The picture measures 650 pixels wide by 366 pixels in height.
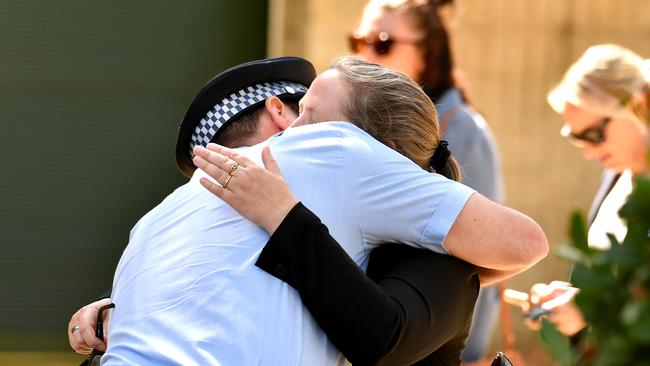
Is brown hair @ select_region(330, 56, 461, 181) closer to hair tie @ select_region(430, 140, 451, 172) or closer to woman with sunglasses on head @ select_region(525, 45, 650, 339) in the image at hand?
hair tie @ select_region(430, 140, 451, 172)

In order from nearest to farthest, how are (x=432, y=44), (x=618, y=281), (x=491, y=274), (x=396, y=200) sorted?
(x=618, y=281), (x=396, y=200), (x=491, y=274), (x=432, y=44)

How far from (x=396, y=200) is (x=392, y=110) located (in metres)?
0.25

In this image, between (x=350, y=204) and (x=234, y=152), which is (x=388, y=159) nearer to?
(x=350, y=204)

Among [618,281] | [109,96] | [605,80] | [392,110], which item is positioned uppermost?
[618,281]

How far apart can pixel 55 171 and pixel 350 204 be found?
4.46 m

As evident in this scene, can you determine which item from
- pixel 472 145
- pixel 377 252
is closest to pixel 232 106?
pixel 377 252

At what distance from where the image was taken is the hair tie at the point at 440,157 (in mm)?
2516

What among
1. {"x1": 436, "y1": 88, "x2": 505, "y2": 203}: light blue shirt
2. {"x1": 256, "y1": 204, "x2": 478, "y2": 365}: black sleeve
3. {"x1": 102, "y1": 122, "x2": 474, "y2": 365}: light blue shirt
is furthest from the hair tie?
{"x1": 436, "y1": 88, "x2": 505, "y2": 203}: light blue shirt

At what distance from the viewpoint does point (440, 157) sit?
252cm

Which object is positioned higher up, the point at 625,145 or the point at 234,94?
the point at 234,94

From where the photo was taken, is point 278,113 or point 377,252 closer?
Answer: point 377,252

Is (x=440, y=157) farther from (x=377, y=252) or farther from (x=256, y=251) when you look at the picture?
(x=256, y=251)

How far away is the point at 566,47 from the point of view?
21.5ft

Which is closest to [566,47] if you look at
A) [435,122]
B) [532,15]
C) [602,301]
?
[532,15]
